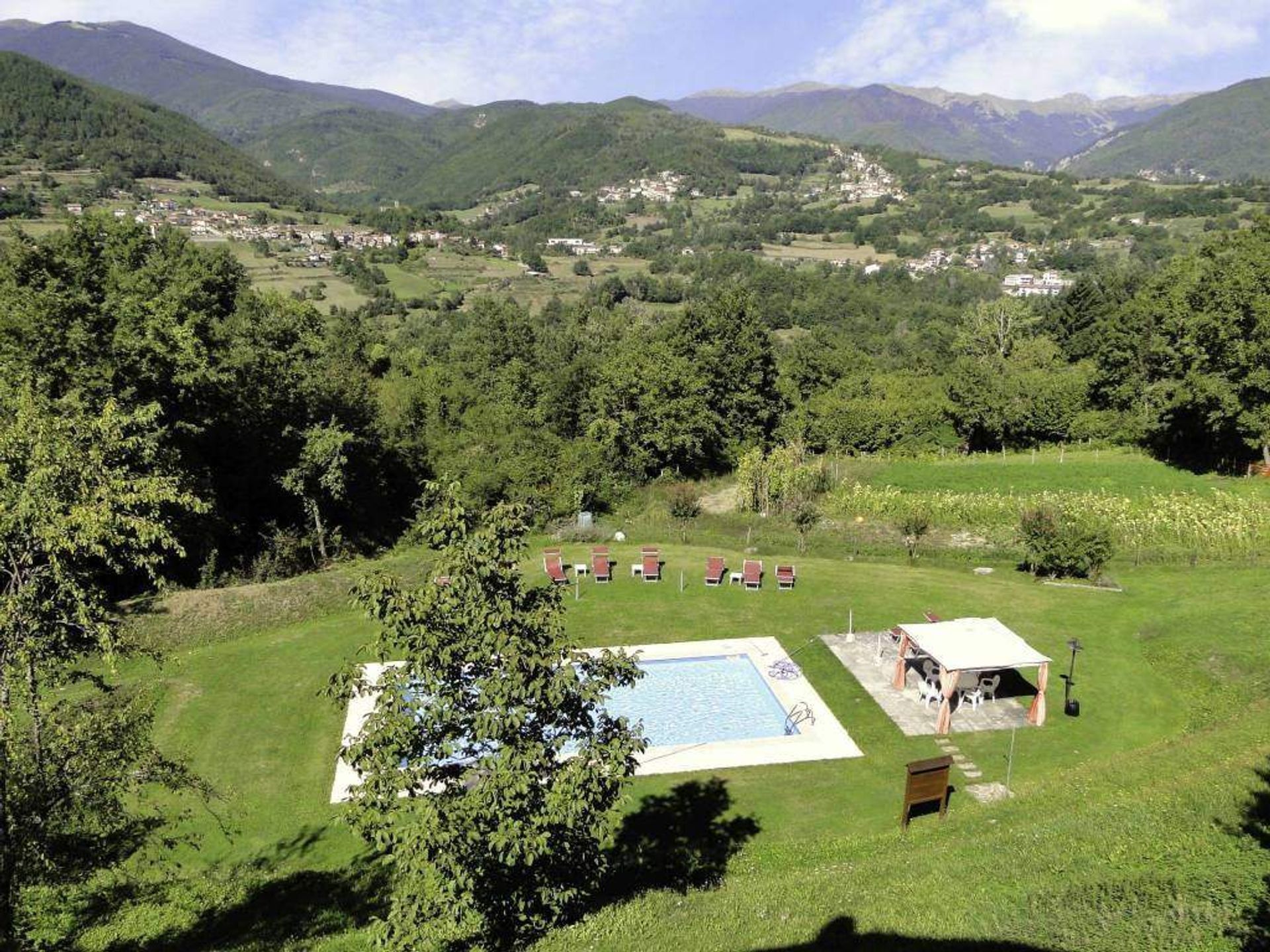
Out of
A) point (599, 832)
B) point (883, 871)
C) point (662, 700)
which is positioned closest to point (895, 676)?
point (662, 700)

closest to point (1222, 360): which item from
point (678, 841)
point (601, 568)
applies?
point (601, 568)

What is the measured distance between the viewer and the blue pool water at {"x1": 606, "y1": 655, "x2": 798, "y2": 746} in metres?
14.9

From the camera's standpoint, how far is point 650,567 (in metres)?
22.0

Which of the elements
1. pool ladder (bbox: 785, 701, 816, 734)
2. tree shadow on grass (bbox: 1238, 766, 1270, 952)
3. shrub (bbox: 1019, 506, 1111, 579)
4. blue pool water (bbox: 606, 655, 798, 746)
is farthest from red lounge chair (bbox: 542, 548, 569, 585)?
tree shadow on grass (bbox: 1238, 766, 1270, 952)

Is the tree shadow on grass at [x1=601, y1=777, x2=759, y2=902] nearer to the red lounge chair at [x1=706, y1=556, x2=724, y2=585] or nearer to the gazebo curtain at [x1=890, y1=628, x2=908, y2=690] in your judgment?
the gazebo curtain at [x1=890, y1=628, x2=908, y2=690]

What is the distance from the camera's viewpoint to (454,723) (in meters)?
6.77

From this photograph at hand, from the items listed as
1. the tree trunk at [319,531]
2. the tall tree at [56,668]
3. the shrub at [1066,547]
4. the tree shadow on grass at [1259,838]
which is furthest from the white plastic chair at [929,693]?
the tree trunk at [319,531]

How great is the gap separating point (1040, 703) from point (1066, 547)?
27.0 feet

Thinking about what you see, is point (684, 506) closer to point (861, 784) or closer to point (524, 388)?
point (861, 784)

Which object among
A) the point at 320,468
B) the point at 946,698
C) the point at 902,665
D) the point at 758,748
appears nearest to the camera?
the point at 758,748

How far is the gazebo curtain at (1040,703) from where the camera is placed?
1419cm

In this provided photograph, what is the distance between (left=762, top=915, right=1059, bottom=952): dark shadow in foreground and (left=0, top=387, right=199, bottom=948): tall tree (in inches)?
265

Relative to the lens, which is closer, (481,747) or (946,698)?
(481,747)

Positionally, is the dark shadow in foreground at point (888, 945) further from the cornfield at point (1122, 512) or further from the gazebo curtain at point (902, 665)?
the cornfield at point (1122, 512)
